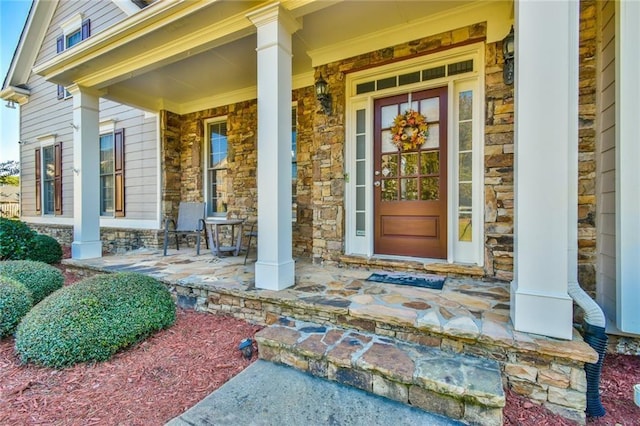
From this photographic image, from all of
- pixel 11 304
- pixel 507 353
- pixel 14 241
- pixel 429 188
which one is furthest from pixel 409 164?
pixel 14 241

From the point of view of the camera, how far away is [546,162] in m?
1.71

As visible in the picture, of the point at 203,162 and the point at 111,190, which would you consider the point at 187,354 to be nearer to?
the point at 203,162

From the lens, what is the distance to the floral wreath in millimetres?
3264

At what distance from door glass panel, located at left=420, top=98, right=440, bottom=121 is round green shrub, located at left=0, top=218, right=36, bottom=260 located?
599cm

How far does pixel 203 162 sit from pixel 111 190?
2.37 meters

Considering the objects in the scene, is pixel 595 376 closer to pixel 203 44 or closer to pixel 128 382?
pixel 128 382

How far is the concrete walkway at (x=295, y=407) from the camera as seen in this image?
1.46 meters

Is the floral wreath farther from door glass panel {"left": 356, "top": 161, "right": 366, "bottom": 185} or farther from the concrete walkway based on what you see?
the concrete walkway

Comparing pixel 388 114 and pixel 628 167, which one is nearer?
pixel 628 167

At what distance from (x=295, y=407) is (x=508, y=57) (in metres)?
3.17

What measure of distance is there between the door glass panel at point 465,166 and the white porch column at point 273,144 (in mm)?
1827

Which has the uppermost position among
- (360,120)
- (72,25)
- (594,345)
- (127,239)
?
(72,25)

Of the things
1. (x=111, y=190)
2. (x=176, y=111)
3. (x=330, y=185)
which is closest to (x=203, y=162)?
(x=176, y=111)

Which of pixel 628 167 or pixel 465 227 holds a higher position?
pixel 628 167
